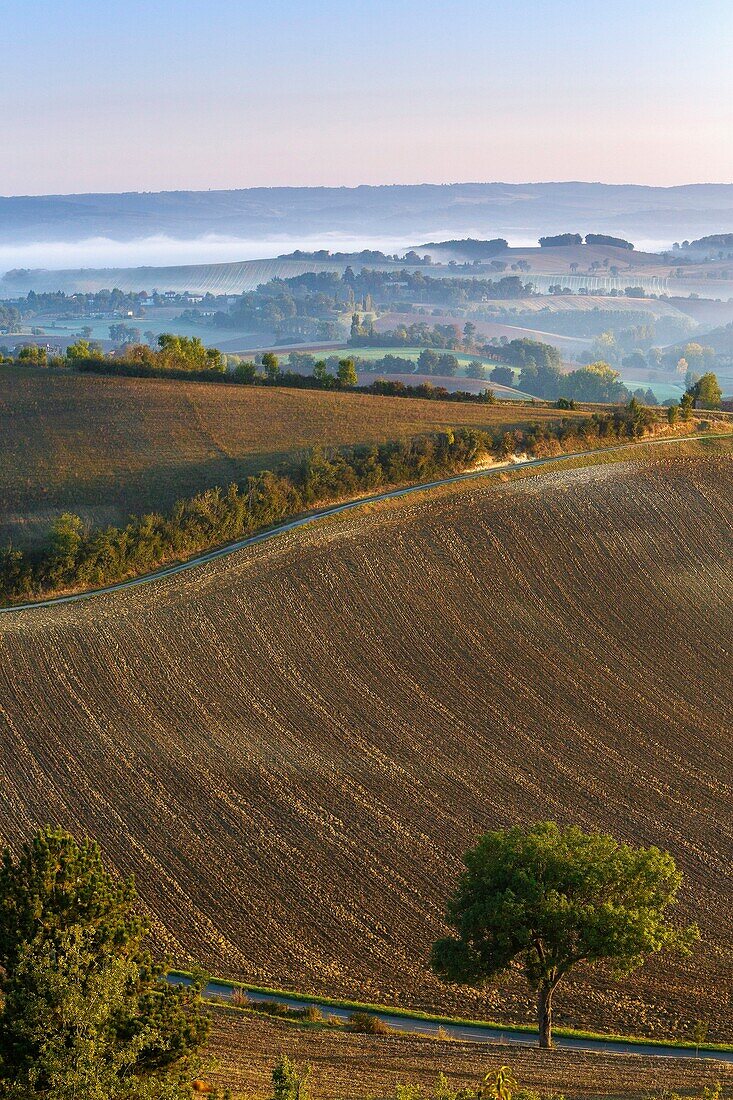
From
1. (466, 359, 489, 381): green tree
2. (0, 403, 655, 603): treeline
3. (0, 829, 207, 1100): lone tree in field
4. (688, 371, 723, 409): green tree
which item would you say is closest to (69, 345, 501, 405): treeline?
(0, 403, 655, 603): treeline

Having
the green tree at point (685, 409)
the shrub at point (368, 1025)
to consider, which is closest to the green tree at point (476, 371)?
the green tree at point (685, 409)

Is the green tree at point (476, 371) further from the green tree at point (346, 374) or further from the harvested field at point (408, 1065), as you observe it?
the harvested field at point (408, 1065)

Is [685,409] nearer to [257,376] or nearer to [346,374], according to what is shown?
[346,374]

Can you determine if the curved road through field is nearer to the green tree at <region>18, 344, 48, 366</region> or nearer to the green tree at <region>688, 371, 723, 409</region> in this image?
the green tree at <region>688, 371, 723, 409</region>

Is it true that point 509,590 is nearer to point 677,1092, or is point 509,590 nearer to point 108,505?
point 108,505

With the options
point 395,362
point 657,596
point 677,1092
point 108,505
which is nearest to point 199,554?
point 108,505

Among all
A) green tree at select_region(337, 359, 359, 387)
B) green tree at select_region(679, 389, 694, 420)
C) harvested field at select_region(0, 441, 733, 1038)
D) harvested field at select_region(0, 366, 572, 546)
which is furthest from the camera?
green tree at select_region(337, 359, 359, 387)

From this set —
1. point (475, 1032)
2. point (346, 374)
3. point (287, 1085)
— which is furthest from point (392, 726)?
point (346, 374)
